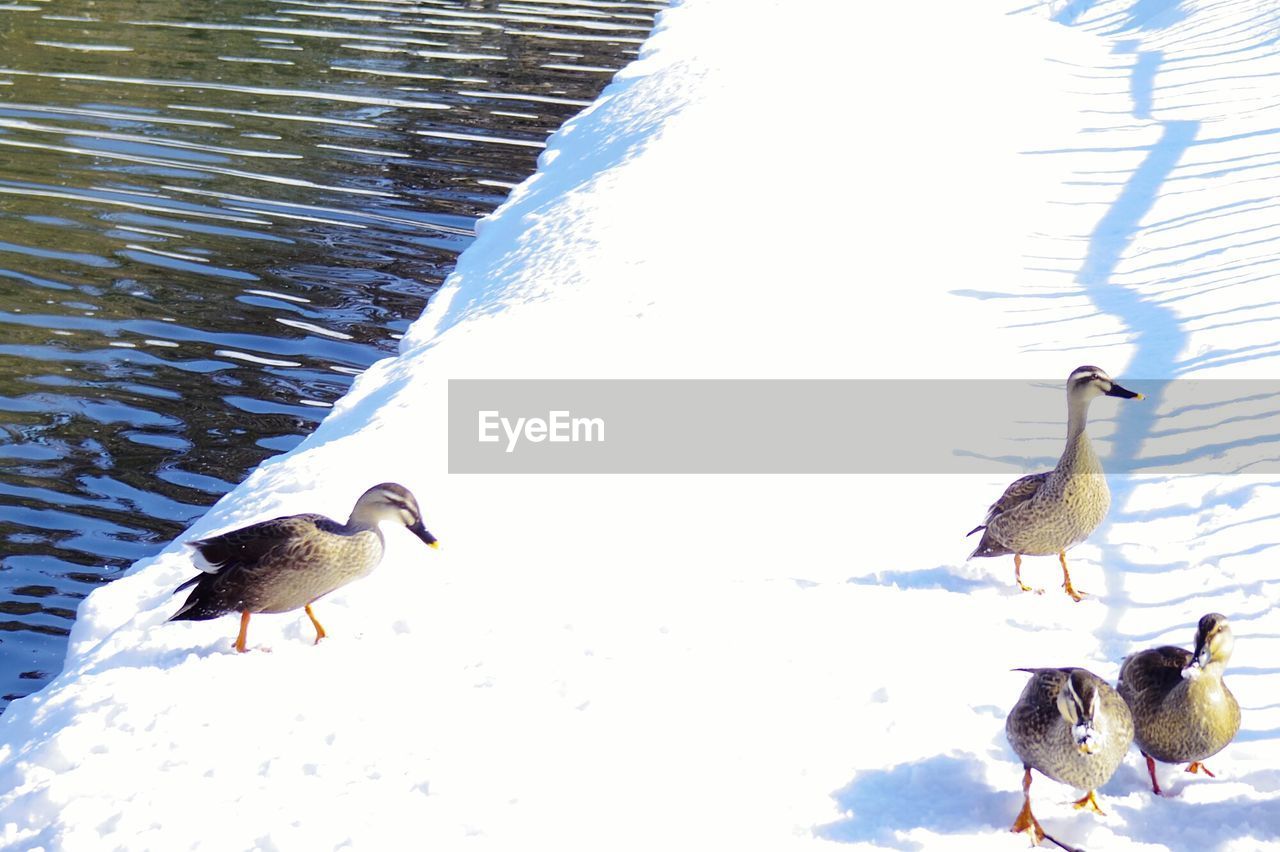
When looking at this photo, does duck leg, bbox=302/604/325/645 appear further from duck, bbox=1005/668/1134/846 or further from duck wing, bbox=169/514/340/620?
duck, bbox=1005/668/1134/846

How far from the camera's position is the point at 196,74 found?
717 inches

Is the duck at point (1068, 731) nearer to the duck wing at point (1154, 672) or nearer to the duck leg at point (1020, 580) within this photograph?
the duck wing at point (1154, 672)

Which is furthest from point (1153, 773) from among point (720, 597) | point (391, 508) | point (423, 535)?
point (391, 508)

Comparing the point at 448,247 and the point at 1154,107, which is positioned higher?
the point at 1154,107

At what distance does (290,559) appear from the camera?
5055 millimetres

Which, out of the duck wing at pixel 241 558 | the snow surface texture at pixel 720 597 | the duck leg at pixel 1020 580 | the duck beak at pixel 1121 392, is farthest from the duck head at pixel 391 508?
the duck beak at pixel 1121 392

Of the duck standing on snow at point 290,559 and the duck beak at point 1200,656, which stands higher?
the duck beak at point 1200,656

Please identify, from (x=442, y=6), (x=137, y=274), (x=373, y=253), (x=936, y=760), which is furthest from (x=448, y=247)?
(x=442, y=6)

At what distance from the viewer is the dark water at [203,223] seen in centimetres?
788

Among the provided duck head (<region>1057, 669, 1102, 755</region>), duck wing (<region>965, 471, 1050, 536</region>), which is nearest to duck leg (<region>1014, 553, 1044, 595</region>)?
duck wing (<region>965, 471, 1050, 536</region>)

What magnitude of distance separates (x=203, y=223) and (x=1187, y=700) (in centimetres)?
1063

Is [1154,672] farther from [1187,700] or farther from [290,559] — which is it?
[290,559]

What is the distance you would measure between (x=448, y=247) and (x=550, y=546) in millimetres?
6726

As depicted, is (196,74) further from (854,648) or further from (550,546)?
(854,648)
